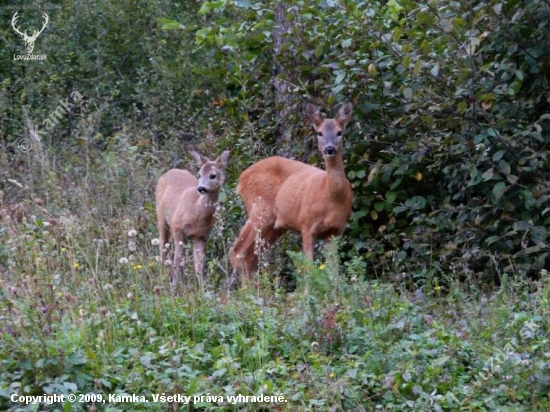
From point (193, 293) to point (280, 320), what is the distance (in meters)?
0.64

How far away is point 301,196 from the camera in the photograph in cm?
991

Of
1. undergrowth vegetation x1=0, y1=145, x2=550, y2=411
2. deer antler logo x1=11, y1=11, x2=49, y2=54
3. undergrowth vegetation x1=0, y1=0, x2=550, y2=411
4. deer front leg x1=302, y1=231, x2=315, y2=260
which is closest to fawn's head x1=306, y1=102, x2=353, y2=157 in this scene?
undergrowth vegetation x1=0, y1=0, x2=550, y2=411

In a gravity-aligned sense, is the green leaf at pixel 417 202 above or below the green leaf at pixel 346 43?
below

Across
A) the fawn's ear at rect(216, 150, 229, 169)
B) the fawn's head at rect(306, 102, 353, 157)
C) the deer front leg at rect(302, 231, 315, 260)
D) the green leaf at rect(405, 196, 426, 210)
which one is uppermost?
the fawn's head at rect(306, 102, 353, 157)

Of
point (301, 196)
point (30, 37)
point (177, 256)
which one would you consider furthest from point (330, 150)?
point (30, 37)

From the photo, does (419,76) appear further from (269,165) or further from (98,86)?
(98,86)

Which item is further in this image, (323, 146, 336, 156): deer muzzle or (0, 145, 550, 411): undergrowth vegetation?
(323, 146, 336, 156): deer muzzle

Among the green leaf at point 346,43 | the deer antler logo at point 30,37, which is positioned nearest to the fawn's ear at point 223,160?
the green leaf at point 346,43

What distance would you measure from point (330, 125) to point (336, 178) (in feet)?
1.63

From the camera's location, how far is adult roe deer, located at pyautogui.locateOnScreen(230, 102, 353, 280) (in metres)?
9.55

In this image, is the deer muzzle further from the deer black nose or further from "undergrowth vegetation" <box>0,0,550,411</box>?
"undergrowth vegetation" <box>0,0,550,411</box>

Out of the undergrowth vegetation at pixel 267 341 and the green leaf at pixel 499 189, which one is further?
the green leaf at pixel 499 189

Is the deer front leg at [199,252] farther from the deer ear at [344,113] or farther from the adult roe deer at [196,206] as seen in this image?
the deer ear at [344,113]

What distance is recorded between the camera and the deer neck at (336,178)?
9.50 metres
